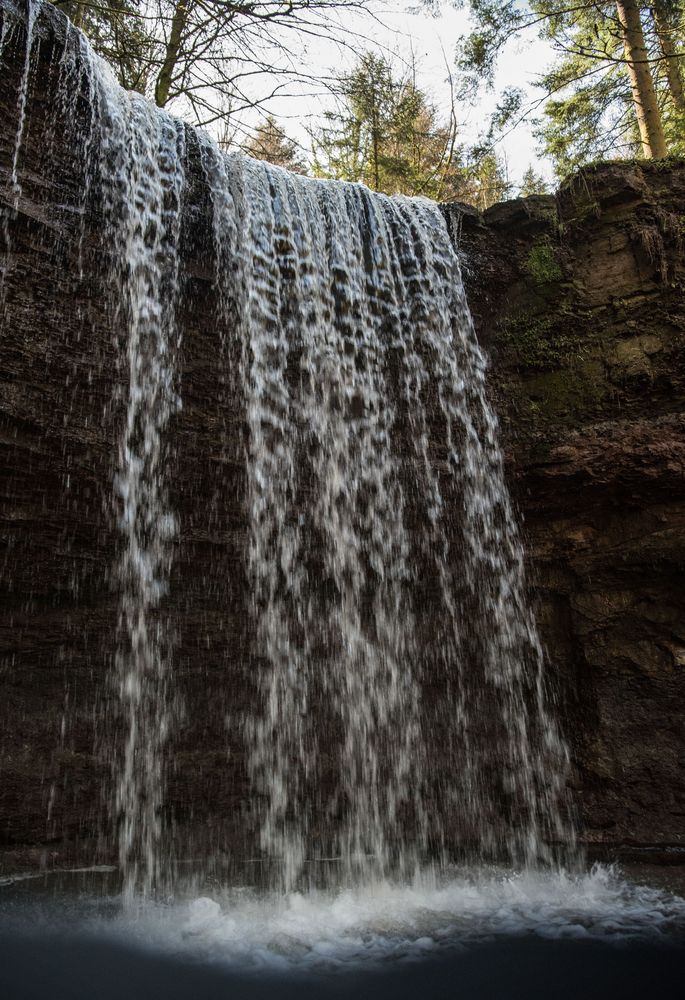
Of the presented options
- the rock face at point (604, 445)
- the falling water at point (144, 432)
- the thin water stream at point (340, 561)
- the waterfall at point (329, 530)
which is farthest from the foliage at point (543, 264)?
the falling water at point (144, 432)

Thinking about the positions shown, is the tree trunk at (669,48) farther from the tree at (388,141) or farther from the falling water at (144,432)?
the falling water at (144,432)

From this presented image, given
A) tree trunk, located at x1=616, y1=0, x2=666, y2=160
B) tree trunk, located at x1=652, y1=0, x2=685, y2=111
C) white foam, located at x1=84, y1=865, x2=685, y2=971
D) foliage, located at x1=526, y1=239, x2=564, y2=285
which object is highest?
tree trunk, located at x1=652, y1=0, x2=685, y2=111

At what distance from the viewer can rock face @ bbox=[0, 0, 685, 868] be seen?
406 cm

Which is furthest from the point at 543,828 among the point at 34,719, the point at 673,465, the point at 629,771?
the point at 34,719

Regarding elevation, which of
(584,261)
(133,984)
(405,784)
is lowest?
(133,984)

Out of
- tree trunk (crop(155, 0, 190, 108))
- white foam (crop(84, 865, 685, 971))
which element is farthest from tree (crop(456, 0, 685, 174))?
white foam (crop(84, 865, 685, 971))

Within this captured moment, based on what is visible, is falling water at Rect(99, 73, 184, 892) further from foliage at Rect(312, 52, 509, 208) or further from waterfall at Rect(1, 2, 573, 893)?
foliage at Rect(312, 52, 509, 208)

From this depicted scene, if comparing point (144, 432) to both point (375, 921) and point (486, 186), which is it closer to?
point (375, 921)

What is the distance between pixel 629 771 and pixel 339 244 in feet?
14.7

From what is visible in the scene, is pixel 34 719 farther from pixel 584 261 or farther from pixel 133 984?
pixel 584 261

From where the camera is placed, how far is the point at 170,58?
24.6 feet

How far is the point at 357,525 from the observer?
200 inches

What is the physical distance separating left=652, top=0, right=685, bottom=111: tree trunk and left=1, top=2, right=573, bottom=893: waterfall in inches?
174

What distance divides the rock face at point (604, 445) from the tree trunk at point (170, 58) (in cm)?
391
